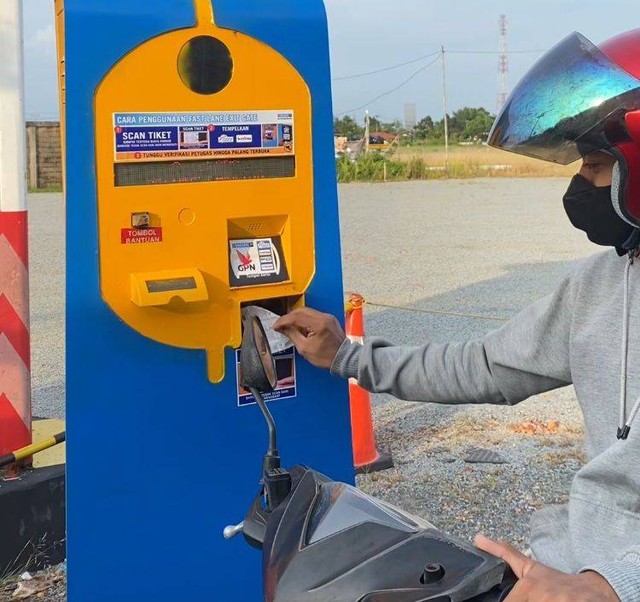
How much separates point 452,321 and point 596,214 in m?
6.17

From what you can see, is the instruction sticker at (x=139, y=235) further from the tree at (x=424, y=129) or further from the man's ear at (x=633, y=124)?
the tree at (x=424, y=129)

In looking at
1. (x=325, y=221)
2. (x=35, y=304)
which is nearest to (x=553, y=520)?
(x=325, y=221)

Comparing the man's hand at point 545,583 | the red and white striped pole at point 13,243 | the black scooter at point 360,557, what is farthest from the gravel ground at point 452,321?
the man's hand at point 545,583

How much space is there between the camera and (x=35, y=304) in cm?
924

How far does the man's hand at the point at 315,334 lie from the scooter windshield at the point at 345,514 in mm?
977

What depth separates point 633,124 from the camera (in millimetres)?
1773

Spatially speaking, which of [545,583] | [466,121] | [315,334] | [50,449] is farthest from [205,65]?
[466,121]

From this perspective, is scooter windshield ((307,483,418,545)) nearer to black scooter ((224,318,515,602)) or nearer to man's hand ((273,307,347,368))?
black scooter ((224,318,515,602))

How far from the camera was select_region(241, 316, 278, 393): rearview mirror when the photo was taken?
1919mm

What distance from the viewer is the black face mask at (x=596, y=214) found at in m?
1.87

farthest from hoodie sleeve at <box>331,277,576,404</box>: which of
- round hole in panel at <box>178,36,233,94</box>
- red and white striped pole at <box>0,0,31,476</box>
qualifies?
red and white striped pole at <box>0,0,31,476</box>

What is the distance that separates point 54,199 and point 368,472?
2097 cm

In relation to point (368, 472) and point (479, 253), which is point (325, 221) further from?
point (479, 253)

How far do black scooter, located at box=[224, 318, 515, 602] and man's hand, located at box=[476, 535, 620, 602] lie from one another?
0.02m
